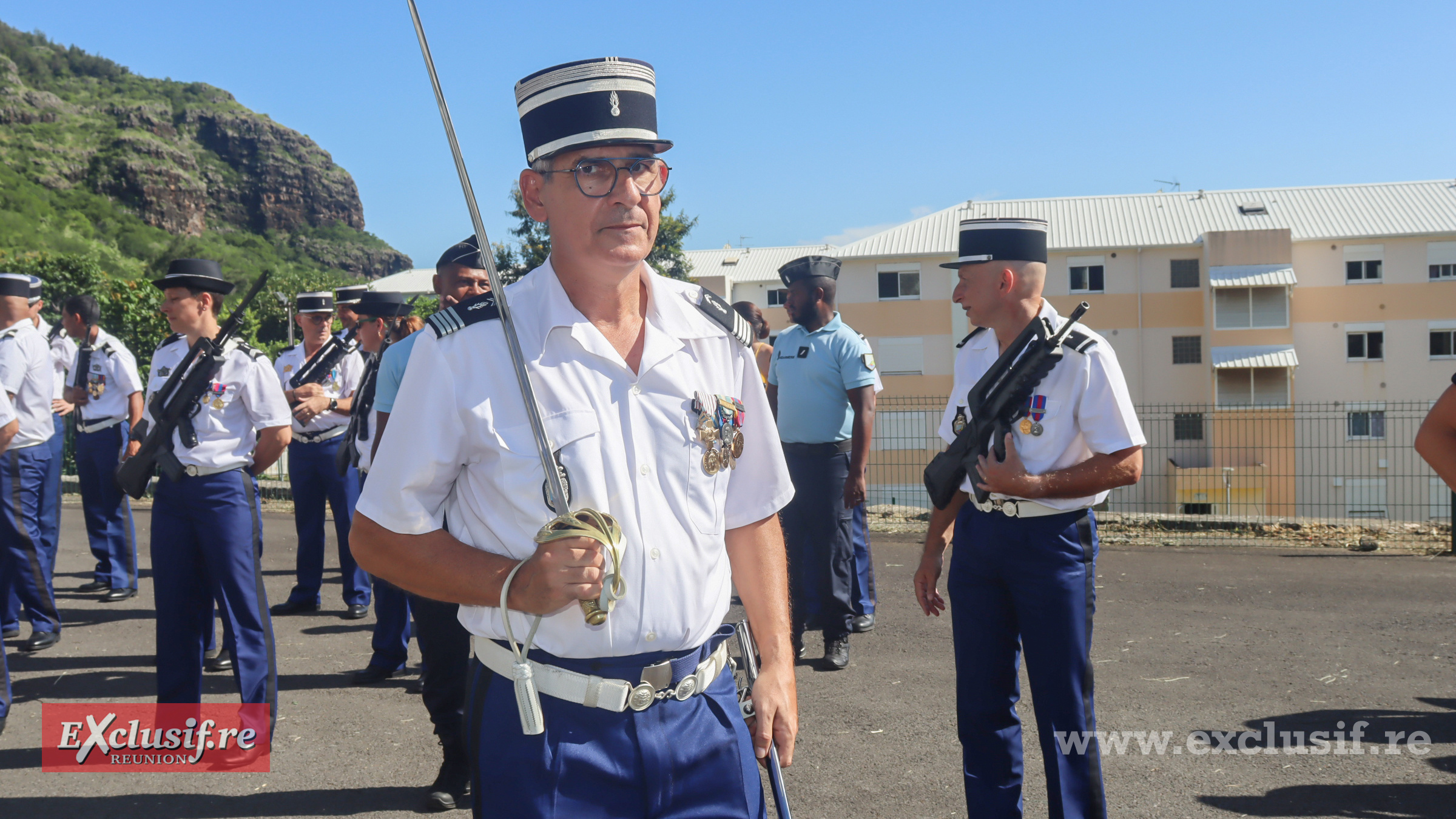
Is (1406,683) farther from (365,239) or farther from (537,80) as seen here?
(365,239)

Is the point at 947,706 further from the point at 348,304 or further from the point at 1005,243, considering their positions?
the point at 348,304

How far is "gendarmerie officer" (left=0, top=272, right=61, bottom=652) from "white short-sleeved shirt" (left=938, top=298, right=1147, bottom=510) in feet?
20.6

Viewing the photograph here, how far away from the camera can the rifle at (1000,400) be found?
12.3ft

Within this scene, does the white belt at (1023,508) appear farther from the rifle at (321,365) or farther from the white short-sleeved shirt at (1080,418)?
the rifle at (321,365)

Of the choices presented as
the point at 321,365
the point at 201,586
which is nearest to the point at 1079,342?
the point at 201,586

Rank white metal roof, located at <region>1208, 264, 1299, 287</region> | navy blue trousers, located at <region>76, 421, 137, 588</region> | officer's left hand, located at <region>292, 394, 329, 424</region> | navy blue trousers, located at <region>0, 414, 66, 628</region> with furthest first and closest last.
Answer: white metal roof, located at <region>1208, 264, 1299, 287</region>
navy blue trousers, located at <region>76, 421, 137, 588</region>
navy blue trousers, located at <region>0, 414, 66, 628</region>
officer's left hand, located at <region>292, 394, 329, 424</region>

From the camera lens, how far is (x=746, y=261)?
65.6m

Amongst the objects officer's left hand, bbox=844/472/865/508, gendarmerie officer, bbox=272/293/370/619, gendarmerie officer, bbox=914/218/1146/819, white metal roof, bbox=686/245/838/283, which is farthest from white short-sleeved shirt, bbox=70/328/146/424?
white metal roof, bbox=686/245/838/283

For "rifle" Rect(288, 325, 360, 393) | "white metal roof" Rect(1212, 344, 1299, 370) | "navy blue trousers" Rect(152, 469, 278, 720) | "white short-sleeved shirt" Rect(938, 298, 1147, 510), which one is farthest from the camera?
"white metal roof" Rect(1212, 344, 1299, 370)

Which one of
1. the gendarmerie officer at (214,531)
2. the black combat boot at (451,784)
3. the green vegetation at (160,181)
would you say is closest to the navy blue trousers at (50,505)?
the gendarmerie officer at (214,531)

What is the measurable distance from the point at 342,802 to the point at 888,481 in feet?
53.8

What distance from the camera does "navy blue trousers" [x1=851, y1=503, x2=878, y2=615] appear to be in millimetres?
7301

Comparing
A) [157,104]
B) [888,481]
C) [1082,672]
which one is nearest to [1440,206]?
[888,481]

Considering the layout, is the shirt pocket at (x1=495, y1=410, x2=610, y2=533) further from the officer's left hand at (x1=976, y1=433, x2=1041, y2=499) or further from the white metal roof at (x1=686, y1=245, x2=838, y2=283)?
the white metal roof at (x1=686, y1=245, x2=838, y2=283)
